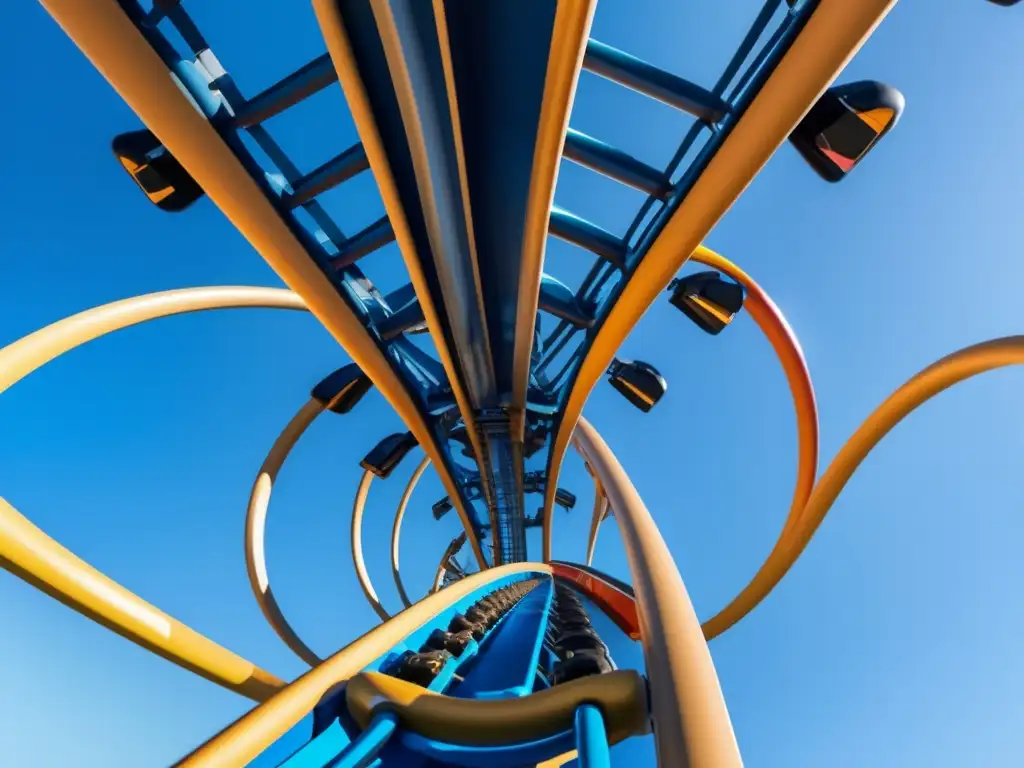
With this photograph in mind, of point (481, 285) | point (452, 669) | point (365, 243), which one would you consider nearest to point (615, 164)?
point (481, 285)

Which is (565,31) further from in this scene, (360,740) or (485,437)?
(485,437)

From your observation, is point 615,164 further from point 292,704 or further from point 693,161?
point 292,704

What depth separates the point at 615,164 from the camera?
6164 millimetres

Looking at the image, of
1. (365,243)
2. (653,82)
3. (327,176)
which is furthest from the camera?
(365,243)

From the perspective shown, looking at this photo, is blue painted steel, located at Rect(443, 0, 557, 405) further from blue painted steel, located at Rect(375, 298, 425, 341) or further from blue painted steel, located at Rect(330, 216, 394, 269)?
blue painted steel, located at Rect(375, 298, 425, 341)

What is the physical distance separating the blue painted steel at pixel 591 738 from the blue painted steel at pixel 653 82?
16.4ft

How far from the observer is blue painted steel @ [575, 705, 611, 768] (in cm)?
132

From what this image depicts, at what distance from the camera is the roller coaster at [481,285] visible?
161 cm

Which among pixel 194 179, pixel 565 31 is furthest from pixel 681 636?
pixel 194 179

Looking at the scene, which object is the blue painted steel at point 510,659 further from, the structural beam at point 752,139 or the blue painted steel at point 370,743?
the structural beam at point 752,139

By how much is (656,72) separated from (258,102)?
3186 millimetres

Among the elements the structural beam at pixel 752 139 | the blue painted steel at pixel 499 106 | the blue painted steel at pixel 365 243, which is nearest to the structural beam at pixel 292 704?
the structural beam at pixel 752 139

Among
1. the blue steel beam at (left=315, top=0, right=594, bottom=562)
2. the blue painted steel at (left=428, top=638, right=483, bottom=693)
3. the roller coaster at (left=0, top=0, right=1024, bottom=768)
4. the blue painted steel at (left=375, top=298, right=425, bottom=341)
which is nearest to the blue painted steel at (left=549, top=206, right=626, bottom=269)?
the roller coaster at (left=0, top=0, right=1024, bottom=768)

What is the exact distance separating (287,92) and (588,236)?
3.34 metres
